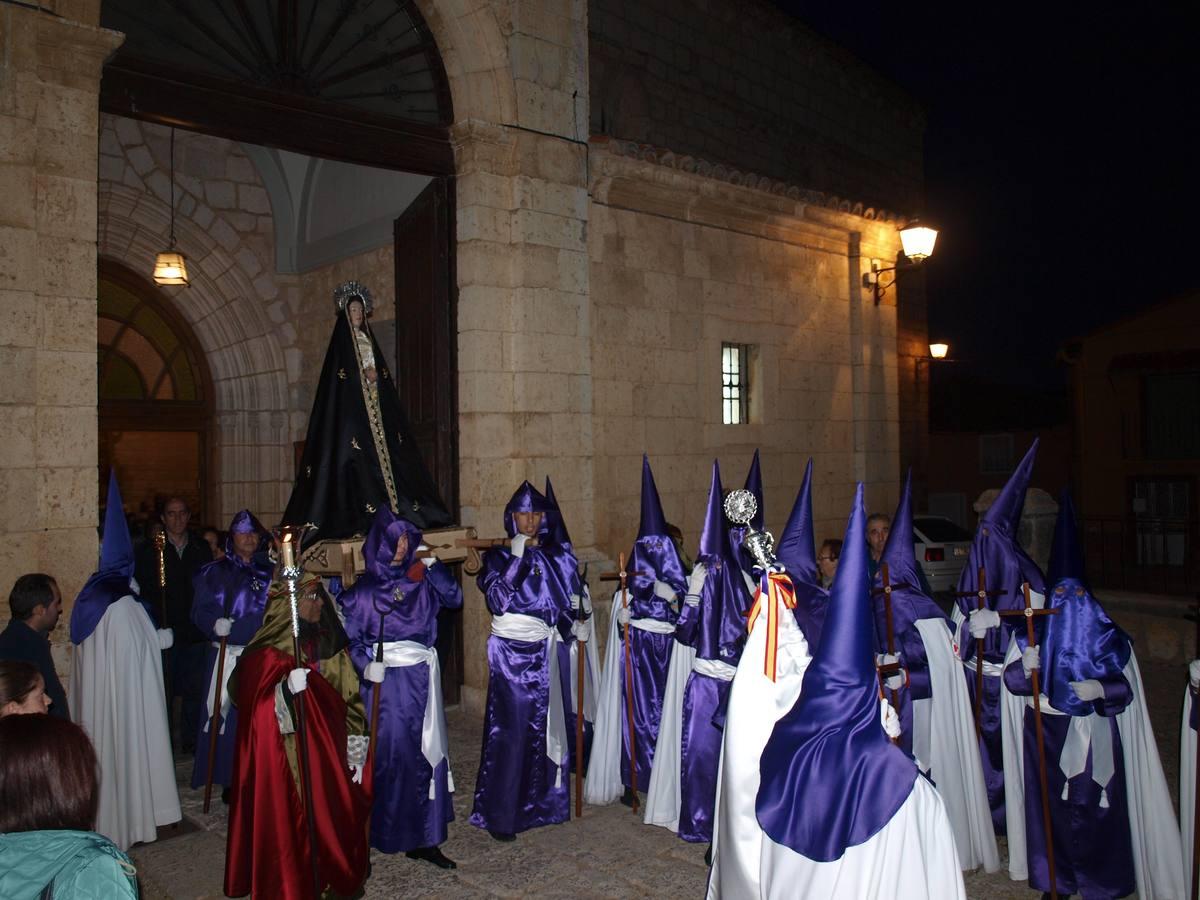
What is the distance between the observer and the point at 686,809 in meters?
5.57

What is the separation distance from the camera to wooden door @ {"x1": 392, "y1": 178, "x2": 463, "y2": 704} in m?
8.38

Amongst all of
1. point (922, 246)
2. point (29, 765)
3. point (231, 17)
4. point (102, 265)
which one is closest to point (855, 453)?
point (922, 246)

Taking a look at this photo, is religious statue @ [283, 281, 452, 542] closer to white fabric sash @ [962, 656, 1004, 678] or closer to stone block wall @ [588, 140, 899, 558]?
stone block wall @ [588, 140, 899, 558]

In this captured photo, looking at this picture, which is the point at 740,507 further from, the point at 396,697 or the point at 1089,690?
the point at 396,697

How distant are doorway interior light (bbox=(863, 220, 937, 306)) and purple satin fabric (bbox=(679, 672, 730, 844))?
760 centimetres

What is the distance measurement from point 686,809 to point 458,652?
3334 mm

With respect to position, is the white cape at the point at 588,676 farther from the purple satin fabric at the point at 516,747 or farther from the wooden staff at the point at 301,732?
the wooden staff at the point at 301,732

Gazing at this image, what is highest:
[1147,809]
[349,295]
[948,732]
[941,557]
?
[349,295]

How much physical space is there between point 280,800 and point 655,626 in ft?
8.79

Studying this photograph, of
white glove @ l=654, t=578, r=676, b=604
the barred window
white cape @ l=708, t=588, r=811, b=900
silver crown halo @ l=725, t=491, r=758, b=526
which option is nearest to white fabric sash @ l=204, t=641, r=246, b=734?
white glove @ l=654, t=578, r=676, b=604

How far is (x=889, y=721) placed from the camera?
3.19 meters

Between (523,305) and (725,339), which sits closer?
(523,305)

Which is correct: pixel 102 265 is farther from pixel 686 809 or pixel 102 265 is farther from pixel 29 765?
pixel 29 765

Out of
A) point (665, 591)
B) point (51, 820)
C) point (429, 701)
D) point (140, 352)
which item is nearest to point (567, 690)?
point (665, 591)
